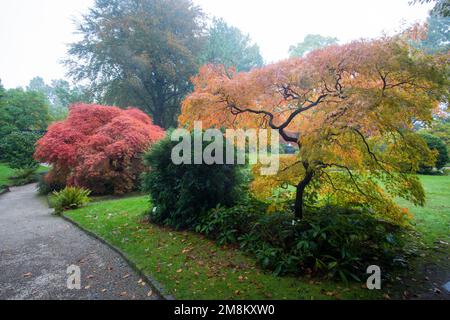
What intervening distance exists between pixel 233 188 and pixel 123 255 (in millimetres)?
2533

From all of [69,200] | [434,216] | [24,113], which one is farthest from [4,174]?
[434,216]

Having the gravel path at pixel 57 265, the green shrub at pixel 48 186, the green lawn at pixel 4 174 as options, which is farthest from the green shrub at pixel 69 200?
the green lawn at pixel 4 174

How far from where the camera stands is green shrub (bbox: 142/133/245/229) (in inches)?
209

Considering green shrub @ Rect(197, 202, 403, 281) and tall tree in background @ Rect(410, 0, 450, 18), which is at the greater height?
tall tree in background @ Rect(410, 0, 450, 18)

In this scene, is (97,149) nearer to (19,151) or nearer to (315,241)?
(315,241)

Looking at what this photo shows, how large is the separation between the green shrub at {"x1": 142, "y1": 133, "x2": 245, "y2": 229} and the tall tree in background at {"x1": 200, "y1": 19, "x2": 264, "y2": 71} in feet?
39.8

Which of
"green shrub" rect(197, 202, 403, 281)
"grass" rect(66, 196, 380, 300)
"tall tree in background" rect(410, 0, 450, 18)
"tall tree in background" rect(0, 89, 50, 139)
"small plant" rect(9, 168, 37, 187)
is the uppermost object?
"tall tree in background" rect(0, 89, 50, 139)

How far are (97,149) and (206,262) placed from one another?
7249 millimetres

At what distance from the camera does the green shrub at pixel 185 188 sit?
17.5 feet

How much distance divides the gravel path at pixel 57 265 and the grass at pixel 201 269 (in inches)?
10.8

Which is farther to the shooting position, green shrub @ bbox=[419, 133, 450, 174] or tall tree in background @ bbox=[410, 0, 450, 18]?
green shrub @ bbox=[419, 133, 450, 174]

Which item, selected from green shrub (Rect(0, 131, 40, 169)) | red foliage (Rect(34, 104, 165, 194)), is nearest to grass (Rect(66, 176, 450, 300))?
red foliage (Rect(34, 104, 165, 194))

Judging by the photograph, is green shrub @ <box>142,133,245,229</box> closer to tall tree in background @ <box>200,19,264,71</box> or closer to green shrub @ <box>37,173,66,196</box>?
green shrub @ <box>37,173,66,196</box>
